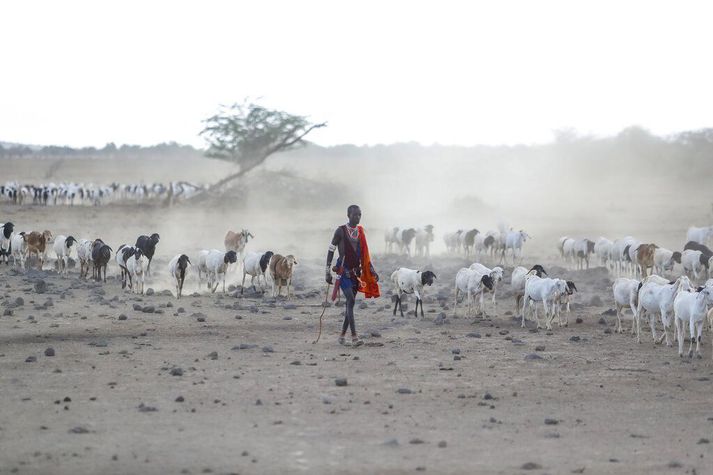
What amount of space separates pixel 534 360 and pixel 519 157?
7664 centimetres

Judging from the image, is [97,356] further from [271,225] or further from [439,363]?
[271,225]

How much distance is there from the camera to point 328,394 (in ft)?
36.8

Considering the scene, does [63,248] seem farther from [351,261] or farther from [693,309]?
[693,309]

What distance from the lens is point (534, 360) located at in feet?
46.0

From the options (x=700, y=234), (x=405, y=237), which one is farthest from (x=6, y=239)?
(x=700, y=234)

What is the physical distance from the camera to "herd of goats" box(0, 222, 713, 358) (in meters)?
15.9

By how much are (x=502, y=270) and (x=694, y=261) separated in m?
7.74

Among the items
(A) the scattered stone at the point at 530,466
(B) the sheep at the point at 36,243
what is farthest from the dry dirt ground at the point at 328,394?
(B) the sheep at the point at 36,243

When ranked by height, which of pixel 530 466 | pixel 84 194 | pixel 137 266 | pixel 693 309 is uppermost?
pixel 84 194

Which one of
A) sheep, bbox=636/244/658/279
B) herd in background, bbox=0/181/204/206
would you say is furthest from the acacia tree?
sheep, bbox=636/244/658/279

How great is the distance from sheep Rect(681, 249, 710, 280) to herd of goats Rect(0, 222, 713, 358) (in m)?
0.02

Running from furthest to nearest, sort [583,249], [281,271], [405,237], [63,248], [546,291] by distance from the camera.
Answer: [405,237], [583,249], [63,248], [281,271], [546,291]

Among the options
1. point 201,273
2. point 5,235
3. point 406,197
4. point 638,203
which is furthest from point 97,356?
point 406,197

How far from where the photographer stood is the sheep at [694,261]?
24.9 m
